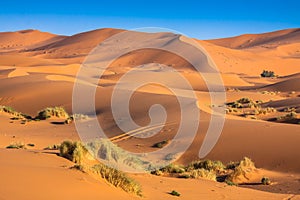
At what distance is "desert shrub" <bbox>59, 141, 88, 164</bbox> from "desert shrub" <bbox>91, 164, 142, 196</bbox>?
6.17 ft

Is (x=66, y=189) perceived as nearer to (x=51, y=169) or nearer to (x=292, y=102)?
(x=51, y=169)

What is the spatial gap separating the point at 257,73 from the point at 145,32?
55.2 meters

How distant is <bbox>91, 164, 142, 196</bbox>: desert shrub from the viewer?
8.34 m

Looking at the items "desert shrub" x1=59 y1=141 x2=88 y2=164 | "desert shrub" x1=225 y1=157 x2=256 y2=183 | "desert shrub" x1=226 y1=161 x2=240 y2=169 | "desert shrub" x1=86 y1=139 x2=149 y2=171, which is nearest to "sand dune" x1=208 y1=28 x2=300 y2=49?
"desert shrub" x1=226 y1=161 x2=240 y2=169

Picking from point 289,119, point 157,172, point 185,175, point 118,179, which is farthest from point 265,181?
point 289,119

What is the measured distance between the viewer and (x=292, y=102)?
1232 inches

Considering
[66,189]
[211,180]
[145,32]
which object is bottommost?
[211,180]

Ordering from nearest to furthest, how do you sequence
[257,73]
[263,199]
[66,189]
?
[66,189], [263,199], [257,73]

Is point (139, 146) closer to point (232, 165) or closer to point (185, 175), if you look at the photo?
point (232, 165)

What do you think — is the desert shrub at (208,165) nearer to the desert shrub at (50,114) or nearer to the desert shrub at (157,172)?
the desert shrub at (157,172)

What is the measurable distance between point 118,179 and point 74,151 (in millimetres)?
2386

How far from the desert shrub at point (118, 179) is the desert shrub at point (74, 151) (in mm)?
1882

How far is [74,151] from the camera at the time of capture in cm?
1041

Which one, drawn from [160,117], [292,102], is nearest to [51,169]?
[160,117]
